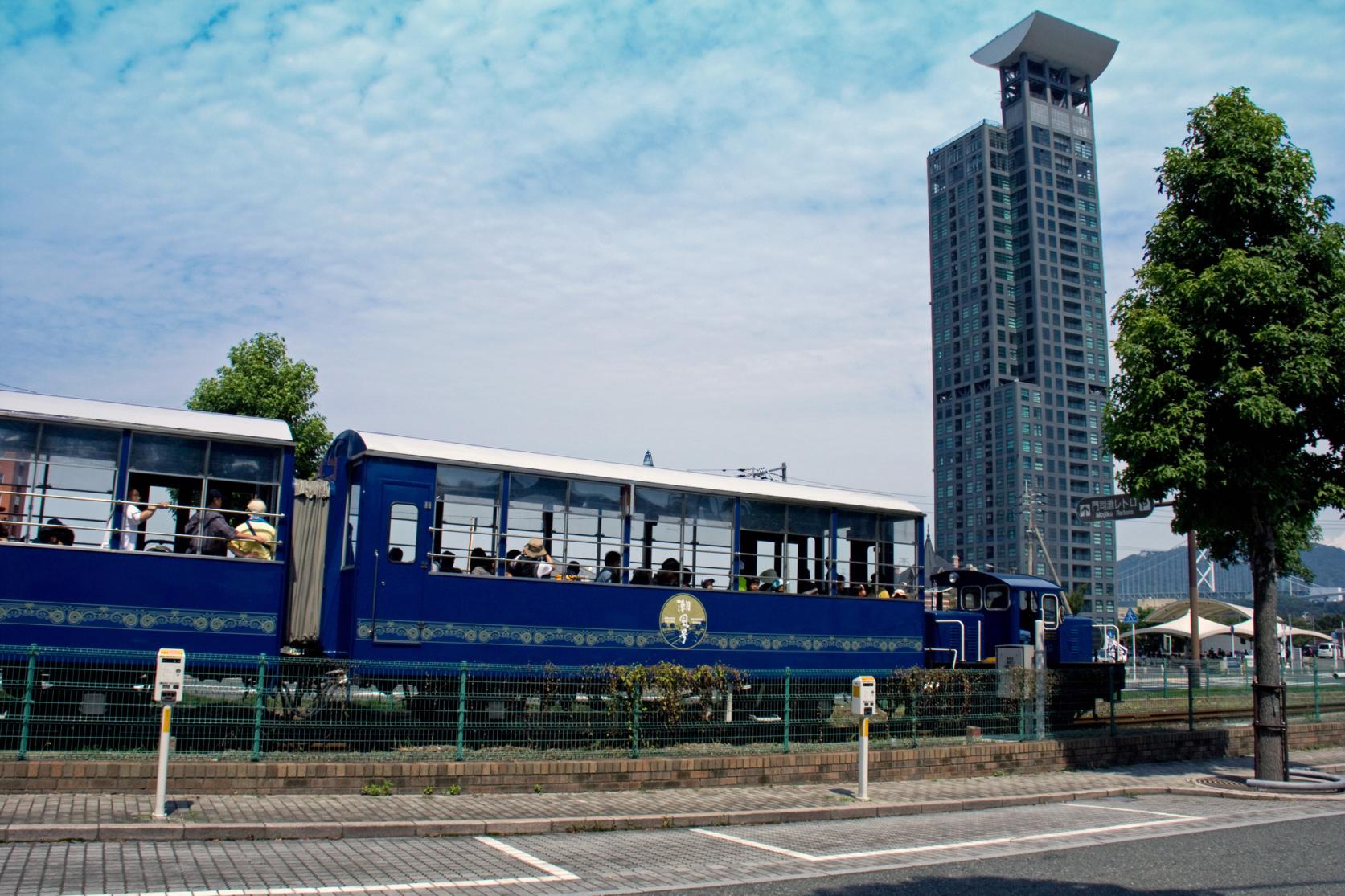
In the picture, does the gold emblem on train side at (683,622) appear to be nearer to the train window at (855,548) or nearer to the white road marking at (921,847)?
the train window at (855,548)

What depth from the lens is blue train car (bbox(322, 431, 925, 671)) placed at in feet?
44.0

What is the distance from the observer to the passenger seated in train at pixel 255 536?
40.9 feet

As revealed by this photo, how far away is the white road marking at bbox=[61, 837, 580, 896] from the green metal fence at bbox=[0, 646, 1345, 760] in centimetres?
340

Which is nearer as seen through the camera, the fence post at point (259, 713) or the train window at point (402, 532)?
the fence post at point (259, 713)

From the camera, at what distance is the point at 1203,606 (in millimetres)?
59594

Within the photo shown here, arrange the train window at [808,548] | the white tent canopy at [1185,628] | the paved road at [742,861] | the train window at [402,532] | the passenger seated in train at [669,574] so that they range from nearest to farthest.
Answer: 1. the paved road at [742,861]
2. the train window at [402,532]
3. the passenger seated in train at [669,574]
4. the train window at [808,548]
5. the white tent canopy at [1185,628]

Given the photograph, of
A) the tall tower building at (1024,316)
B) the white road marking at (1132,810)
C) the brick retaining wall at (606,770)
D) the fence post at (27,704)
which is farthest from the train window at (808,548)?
the tall tower building at (1024,316)

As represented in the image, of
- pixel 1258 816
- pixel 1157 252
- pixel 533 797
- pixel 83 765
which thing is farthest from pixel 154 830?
pixel 1157 252

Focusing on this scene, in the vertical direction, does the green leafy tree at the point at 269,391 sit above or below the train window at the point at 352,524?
above

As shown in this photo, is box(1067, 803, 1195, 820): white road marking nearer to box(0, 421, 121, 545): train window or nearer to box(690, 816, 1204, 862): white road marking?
box(690, 816, 1204, 862): white road marking

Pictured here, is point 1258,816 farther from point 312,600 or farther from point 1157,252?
point 312,600

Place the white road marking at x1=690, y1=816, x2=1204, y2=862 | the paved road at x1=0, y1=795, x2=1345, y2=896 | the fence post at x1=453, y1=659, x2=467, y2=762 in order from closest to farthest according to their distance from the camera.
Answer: the paved road at x1=0, y1=795, x2=1345, y2=896, the white road marking at x1=690, y1=816, x2=1204, y2=862, the fence post at x1=453, y1=659, x2=467, y2=762

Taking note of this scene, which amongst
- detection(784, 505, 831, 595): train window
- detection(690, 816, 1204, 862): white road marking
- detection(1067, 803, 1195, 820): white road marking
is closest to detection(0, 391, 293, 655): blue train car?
detection(690, 816, 1204, 862): white road marking

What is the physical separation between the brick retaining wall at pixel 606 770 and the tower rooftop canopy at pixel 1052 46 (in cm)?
14670
